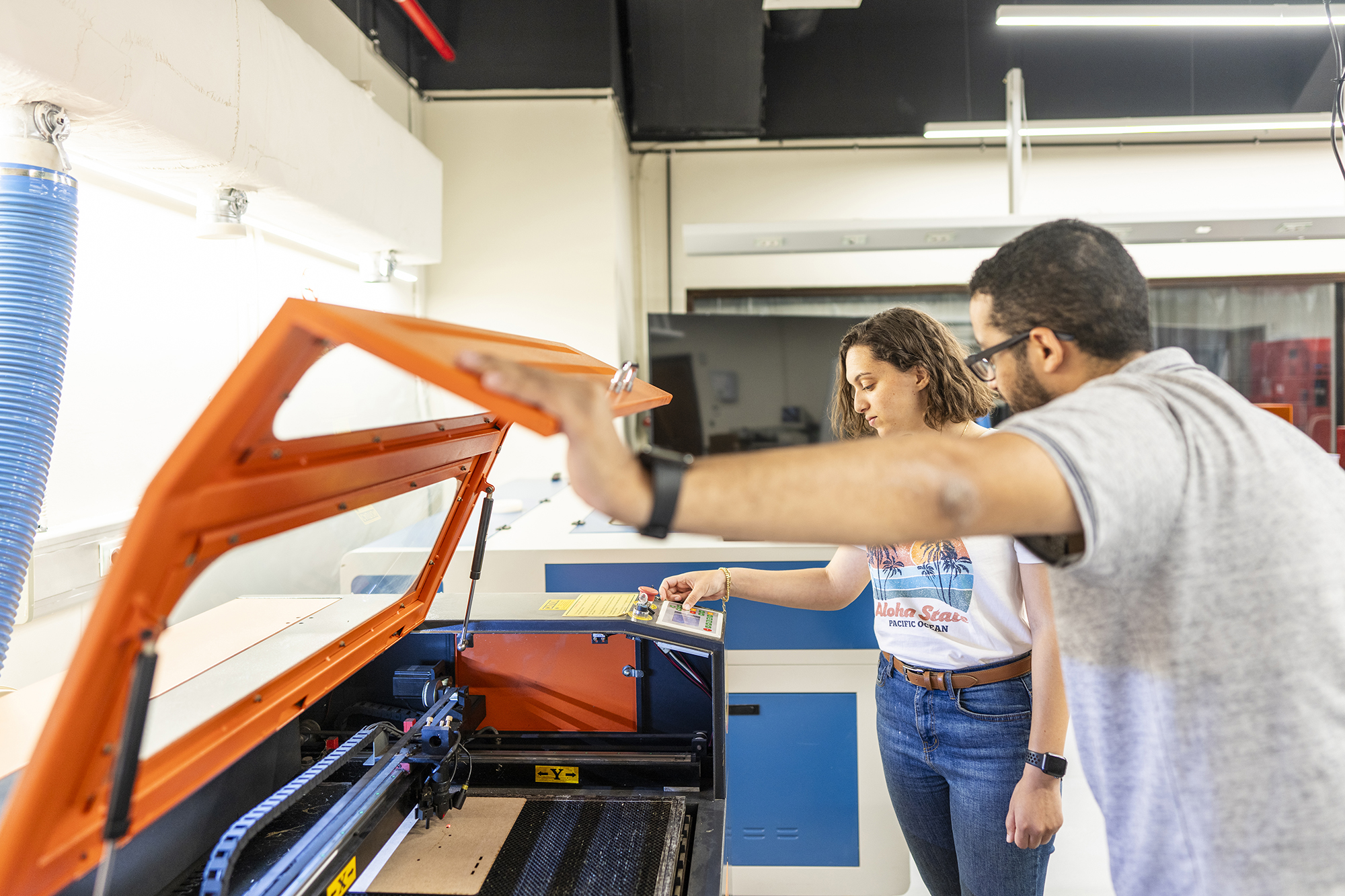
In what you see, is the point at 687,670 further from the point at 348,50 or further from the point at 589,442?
the point at 348,50

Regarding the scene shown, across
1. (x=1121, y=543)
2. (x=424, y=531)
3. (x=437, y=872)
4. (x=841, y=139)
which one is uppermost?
(x=841, y=139)

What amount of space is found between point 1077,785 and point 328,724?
8.95 ft

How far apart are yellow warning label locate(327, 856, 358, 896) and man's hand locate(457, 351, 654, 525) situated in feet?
2.15

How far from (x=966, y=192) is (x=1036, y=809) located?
4129mm

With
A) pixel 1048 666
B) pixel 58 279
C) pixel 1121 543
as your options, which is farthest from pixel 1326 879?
pixel 58 279

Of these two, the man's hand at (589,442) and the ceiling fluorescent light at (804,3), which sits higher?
the ceiling fluorescent light at (804,3)

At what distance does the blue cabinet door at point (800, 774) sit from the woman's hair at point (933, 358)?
1046 mm

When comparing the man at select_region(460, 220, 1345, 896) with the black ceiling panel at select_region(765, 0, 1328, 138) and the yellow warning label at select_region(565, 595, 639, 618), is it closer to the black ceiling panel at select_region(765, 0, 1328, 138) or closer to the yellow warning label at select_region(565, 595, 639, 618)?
the yellow warning label at select_region(565, 595, 639, 618)

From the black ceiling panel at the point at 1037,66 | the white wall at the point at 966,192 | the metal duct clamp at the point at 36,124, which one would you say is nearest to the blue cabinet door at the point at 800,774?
the metal duct clamp at the point at 36,124

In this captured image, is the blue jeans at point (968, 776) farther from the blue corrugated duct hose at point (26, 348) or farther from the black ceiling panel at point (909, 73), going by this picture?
the black ceiling panel at point (909, 73)

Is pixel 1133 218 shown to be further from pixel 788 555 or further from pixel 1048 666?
pixel 1048 666

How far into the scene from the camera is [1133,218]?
2.57 meters

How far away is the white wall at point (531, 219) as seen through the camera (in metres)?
3.77

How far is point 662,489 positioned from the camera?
2.04ft
